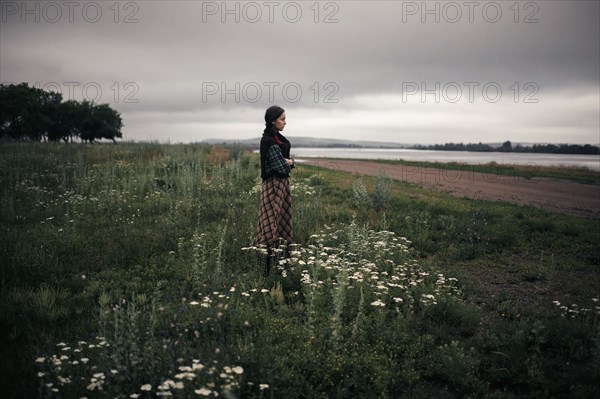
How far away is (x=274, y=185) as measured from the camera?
7191 mm

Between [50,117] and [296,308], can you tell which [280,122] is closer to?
[296,308]

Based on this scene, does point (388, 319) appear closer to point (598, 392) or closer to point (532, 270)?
point (598, 392)

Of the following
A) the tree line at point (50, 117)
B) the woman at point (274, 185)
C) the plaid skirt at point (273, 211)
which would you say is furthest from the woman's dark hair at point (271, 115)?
the tree line at point (50, 117)

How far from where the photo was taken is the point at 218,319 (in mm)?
5004

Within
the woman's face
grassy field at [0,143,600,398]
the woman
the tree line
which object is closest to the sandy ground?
grassy field at [0,143,600,398]

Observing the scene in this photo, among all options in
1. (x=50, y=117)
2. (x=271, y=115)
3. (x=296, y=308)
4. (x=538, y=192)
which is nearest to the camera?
(x=296, y=308)

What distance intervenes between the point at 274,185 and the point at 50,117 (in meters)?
78.5

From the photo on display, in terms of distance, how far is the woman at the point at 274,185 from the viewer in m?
7.01

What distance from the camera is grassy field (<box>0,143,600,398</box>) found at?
4.17m

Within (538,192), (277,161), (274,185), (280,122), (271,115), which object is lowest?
(538,192)

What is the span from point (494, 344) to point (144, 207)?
987 centimetres

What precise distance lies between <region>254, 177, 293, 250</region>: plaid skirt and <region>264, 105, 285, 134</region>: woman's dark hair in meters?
0.90

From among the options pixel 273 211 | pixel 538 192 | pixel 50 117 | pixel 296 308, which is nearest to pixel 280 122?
pixel 273 211

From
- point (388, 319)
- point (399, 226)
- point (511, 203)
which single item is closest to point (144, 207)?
point (399, 226)
